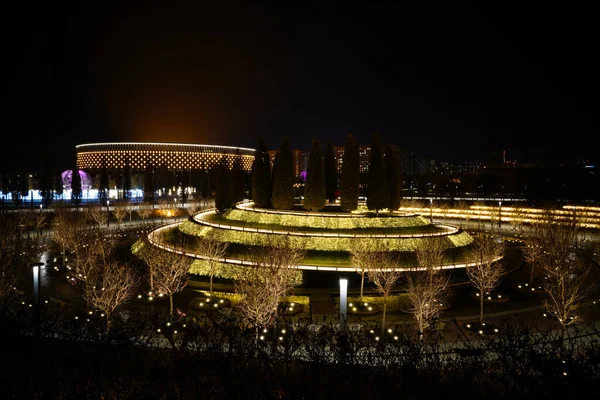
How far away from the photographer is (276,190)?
3678 cm

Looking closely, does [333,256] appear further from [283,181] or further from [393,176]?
[393,176]

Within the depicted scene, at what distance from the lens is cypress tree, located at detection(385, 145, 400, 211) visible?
126ft

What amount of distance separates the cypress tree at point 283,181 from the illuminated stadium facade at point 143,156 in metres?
136

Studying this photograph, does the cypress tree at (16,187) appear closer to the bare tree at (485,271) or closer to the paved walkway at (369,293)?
the paved walkway at (369,293)

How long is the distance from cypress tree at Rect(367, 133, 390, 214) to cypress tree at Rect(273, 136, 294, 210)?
7079 mm

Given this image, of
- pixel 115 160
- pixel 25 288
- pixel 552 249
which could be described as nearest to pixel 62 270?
pixel 25 288

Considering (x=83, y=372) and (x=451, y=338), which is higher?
(x=83, y=372)

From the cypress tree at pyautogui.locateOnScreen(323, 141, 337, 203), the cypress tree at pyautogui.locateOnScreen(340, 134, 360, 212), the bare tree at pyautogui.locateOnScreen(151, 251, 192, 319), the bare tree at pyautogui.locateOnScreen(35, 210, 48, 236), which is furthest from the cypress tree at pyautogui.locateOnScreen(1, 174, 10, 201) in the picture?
the cypress tree at pyautogui.locateOnScreen(340, 134, 360, 212)

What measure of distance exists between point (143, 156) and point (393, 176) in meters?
156

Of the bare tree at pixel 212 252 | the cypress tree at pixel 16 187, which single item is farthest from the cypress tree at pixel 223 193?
the cypress tree at pixel 16 187

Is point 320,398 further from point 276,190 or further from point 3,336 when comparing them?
point 276,190

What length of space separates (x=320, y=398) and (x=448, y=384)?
10.4 ft

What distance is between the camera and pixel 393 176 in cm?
3934

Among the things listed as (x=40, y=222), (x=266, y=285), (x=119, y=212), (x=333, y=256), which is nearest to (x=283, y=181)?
(x=333, y=256)
